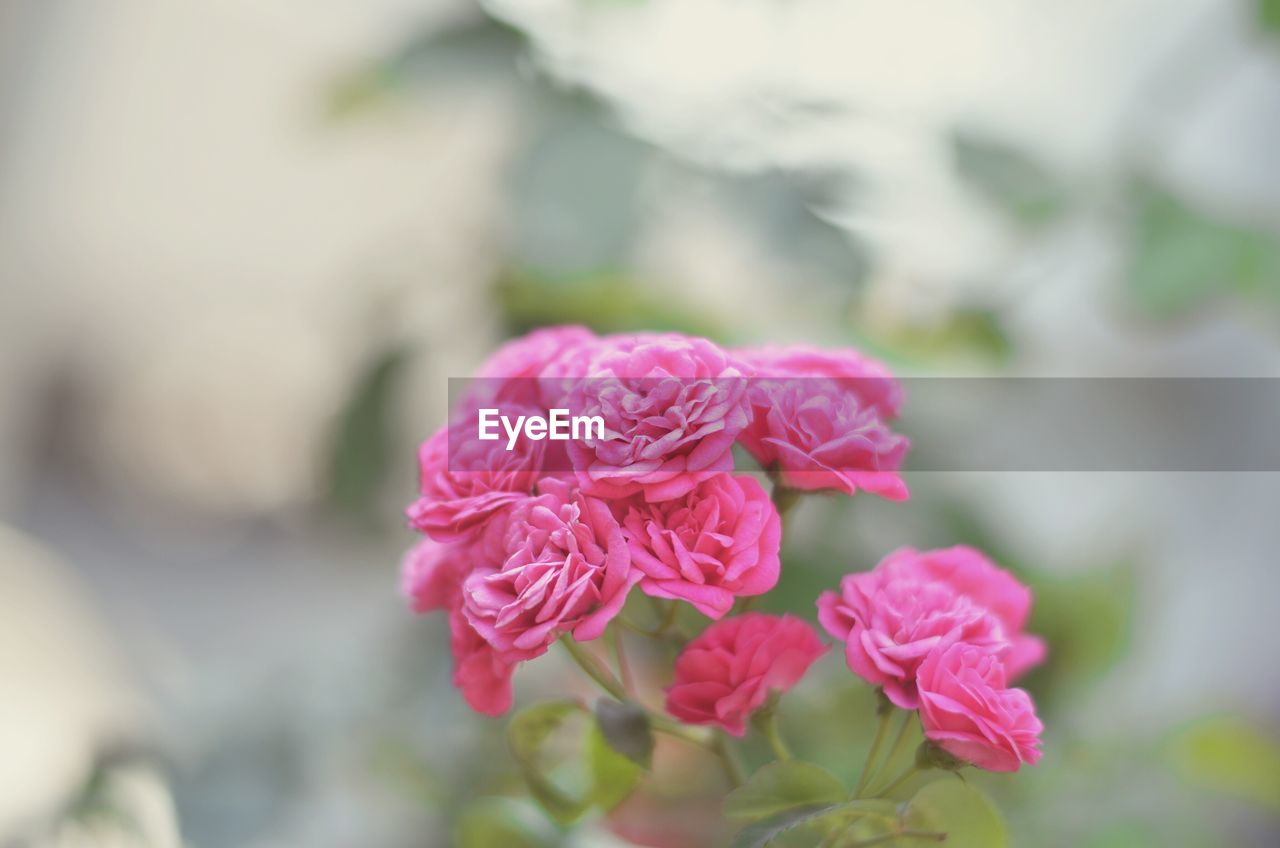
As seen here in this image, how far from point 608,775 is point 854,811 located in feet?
0.33

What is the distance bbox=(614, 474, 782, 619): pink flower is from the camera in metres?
0.28

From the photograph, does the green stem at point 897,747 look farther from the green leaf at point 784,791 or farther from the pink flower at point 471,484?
the pink flower at point 471,484

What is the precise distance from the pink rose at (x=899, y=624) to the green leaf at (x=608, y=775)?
0.34 ft

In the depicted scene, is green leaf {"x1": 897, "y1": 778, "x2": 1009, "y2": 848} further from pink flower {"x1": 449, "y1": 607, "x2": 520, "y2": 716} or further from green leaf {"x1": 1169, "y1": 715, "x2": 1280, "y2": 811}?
green leaf {"x1": 1169, "y1": 715, "x2": 1280, "y2": 811}

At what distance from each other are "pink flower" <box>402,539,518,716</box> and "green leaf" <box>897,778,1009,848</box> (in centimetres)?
13

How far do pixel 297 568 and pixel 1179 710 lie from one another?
60.4 inches

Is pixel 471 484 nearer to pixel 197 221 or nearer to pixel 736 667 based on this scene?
pixel 736 667

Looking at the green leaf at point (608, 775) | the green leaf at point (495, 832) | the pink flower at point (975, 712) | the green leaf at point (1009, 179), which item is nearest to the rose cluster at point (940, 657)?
the pink flower at point (975, 712)

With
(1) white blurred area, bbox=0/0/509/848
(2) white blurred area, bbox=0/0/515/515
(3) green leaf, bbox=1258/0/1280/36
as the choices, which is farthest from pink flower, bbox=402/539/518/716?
(2) white blurred area, bbox=0/0/515/515

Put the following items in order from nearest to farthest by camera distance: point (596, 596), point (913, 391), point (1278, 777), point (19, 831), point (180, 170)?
point (596, 596) → point (19, 831) → point (1278, 777) → point (913, 391) → point (180, 170)

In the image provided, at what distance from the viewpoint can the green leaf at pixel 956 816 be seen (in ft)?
1.00

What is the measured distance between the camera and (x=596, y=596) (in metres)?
0.29

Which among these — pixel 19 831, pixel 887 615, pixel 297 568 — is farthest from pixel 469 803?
pixel 297 568

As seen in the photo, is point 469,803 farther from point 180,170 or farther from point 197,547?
point 180,170
